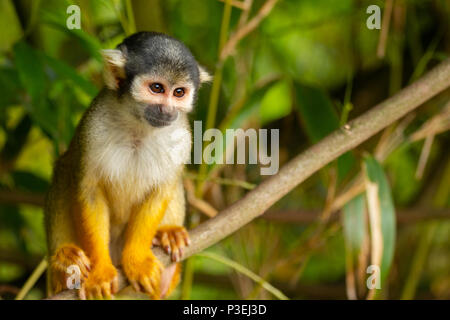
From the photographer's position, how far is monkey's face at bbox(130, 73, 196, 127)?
2547mm

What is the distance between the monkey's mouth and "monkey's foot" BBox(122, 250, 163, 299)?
2.12 feet

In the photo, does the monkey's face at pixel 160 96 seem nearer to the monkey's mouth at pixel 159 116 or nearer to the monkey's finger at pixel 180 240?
the monkey's mouth at pixel 159 116

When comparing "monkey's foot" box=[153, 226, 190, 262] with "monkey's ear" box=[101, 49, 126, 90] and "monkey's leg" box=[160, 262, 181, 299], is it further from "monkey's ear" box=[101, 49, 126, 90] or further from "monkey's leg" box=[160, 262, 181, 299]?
"monkey's ear" box=[101, 49, 126, 90]

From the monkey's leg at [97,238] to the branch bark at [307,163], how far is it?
328mm

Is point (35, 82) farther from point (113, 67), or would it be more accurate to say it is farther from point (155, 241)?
point (155, 241)

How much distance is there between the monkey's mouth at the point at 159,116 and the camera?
8.52ft

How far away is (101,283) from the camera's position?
2.73m

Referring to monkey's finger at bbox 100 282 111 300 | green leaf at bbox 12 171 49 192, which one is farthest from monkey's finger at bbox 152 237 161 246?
green leaf at bbox 12 171 49 192

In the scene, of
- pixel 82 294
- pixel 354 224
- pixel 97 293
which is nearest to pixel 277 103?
pixel 354 224

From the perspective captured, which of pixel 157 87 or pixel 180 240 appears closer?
pixel 157 87

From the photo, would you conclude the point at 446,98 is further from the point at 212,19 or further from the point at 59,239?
the point at 59,239

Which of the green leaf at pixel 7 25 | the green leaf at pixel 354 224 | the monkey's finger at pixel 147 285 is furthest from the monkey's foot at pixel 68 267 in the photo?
the green leaf at pixel 7 25

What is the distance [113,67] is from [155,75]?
248 mm

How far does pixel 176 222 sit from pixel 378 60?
260 cm
